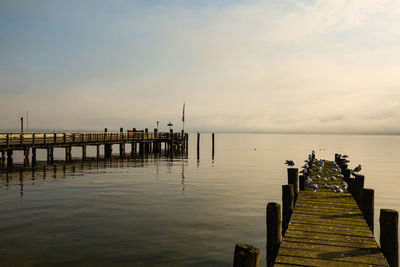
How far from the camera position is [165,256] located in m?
10.5

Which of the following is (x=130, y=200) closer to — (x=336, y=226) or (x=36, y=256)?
(x=36, y=256)

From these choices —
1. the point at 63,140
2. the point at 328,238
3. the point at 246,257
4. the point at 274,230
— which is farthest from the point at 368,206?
the point at 63,140

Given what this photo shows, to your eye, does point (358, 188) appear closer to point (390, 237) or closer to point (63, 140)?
point (390, 237)

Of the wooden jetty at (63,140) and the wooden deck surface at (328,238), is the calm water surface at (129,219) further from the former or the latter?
the wooden jetty at (63,140)

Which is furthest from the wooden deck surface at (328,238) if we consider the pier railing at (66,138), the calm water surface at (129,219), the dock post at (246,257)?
the pier railing at (66,138)

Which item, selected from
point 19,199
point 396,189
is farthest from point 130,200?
point 396,189

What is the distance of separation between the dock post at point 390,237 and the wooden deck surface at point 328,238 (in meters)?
0.31

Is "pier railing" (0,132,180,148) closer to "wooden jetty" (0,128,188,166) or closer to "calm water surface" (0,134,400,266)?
"wooden jetty" (0,128,188,166)

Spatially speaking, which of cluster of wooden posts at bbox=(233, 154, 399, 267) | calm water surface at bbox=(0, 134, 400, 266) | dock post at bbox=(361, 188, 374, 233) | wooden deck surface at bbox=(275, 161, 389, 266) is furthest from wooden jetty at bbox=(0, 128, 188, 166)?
dock post at bbox=(361, 188, 374, 233)

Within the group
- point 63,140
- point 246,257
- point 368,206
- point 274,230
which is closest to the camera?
point 246,257

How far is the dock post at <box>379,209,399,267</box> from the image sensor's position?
8820 mm

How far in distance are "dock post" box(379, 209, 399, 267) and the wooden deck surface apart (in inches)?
12.1

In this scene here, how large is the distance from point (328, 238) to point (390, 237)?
5.28 ft

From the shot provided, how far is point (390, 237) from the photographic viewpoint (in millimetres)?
8867
